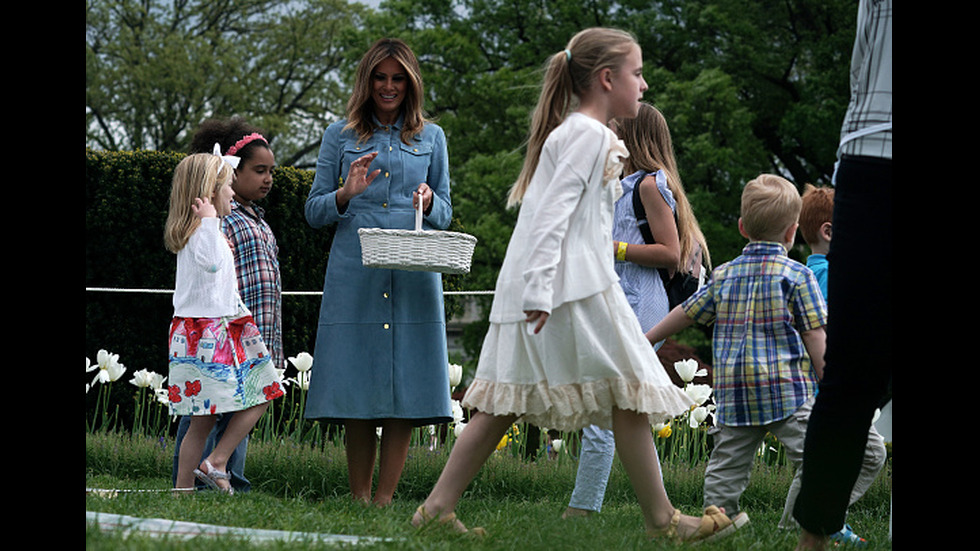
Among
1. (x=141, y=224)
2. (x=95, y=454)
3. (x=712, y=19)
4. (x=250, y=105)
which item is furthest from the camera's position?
(x=250, y=105)

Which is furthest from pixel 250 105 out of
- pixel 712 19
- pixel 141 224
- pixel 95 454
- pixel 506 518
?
pixel 506 518

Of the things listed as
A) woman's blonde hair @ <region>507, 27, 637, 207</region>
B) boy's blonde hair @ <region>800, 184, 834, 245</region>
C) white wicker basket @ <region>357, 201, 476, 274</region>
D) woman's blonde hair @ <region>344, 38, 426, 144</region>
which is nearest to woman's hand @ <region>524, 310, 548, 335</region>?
woman's blonde hair @ <region>507, 27, 637, 207</region>

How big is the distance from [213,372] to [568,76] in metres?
2.20

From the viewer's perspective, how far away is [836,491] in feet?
10.3

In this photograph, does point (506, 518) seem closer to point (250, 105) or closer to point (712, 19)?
point (712, 19)

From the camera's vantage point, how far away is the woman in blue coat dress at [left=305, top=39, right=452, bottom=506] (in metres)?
4.82

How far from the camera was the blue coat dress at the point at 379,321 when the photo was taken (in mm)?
4812

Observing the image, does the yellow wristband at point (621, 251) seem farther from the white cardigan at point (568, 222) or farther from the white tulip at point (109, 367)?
the white tulip at point (109, 367)

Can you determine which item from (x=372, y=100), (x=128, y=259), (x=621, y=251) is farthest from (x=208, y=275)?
(x=128, y=259)

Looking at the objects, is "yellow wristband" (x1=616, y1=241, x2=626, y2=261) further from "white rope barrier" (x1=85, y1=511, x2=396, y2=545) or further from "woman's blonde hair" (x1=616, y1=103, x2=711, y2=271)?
"white rope barrier" (x1=85, y1=511, x2=396, y2=545)

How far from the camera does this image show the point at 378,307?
191 inches

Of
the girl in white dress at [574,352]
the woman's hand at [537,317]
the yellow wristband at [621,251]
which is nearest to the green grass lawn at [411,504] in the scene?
the girl in white dress at [574,352]
